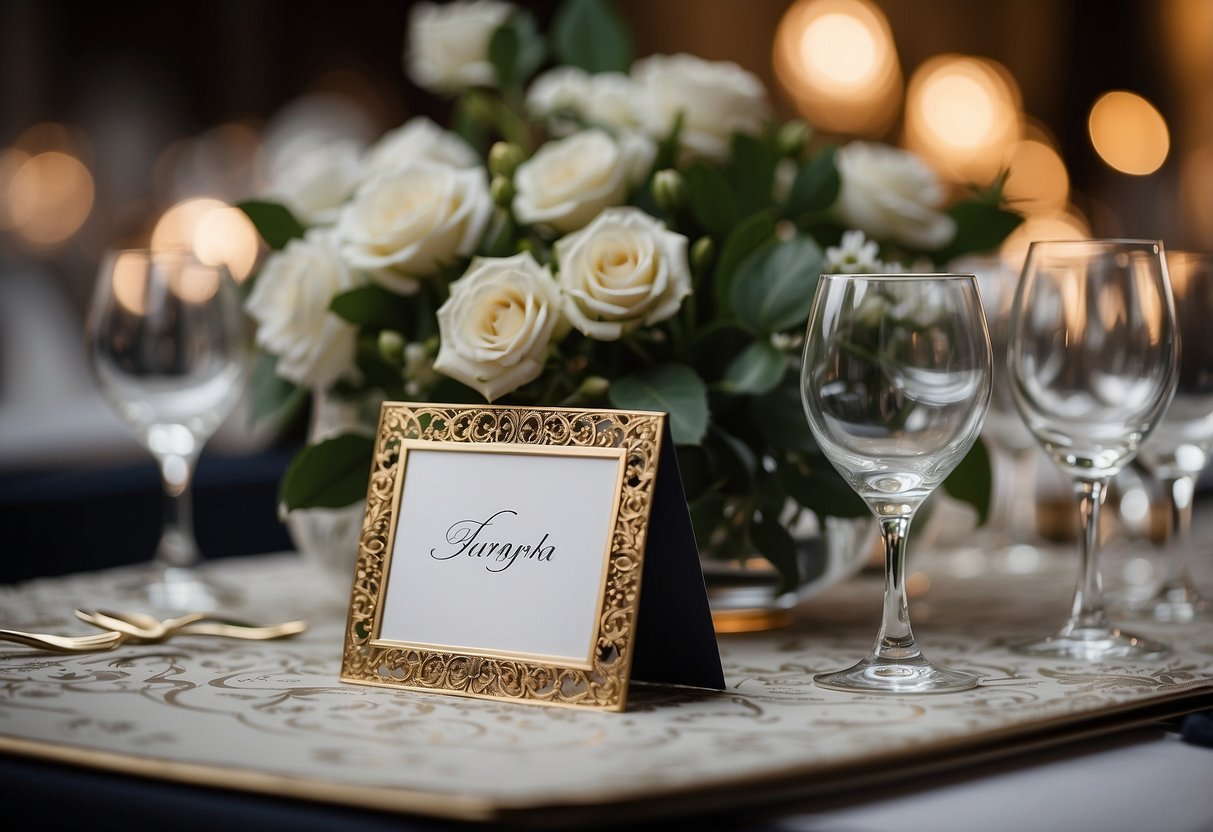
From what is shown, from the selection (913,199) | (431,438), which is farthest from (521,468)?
(913,199)

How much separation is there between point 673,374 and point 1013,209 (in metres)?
0.37

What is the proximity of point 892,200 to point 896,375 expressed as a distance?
1.14 ft

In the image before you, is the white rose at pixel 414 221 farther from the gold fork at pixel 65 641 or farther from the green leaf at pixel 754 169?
the gold fork at pixel 65 641

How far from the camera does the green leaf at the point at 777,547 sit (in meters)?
0.96

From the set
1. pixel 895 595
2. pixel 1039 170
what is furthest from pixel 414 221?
pixel 1039 170

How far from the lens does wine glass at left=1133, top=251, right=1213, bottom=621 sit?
3.32ft

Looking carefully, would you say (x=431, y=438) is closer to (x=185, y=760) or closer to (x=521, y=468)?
(x=521, y=468)

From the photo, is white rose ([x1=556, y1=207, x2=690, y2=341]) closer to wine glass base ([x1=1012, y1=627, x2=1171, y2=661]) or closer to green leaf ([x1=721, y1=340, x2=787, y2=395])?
green leaf ([x1=721, y1=340, x2=787, y2=395])

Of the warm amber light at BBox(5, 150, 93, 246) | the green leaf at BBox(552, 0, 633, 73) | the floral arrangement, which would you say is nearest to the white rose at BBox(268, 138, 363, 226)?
the floral arrangement

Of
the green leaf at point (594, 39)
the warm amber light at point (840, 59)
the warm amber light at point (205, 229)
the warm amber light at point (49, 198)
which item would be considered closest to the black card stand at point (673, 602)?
the green leaf at point (594, 39)

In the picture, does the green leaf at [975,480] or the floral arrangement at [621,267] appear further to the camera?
the green leaf at [975,480]

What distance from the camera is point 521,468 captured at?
0.82 m

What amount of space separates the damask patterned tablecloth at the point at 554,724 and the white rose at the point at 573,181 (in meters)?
0.33

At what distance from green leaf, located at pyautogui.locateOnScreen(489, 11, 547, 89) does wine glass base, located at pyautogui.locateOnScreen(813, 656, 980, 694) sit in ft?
2.07
